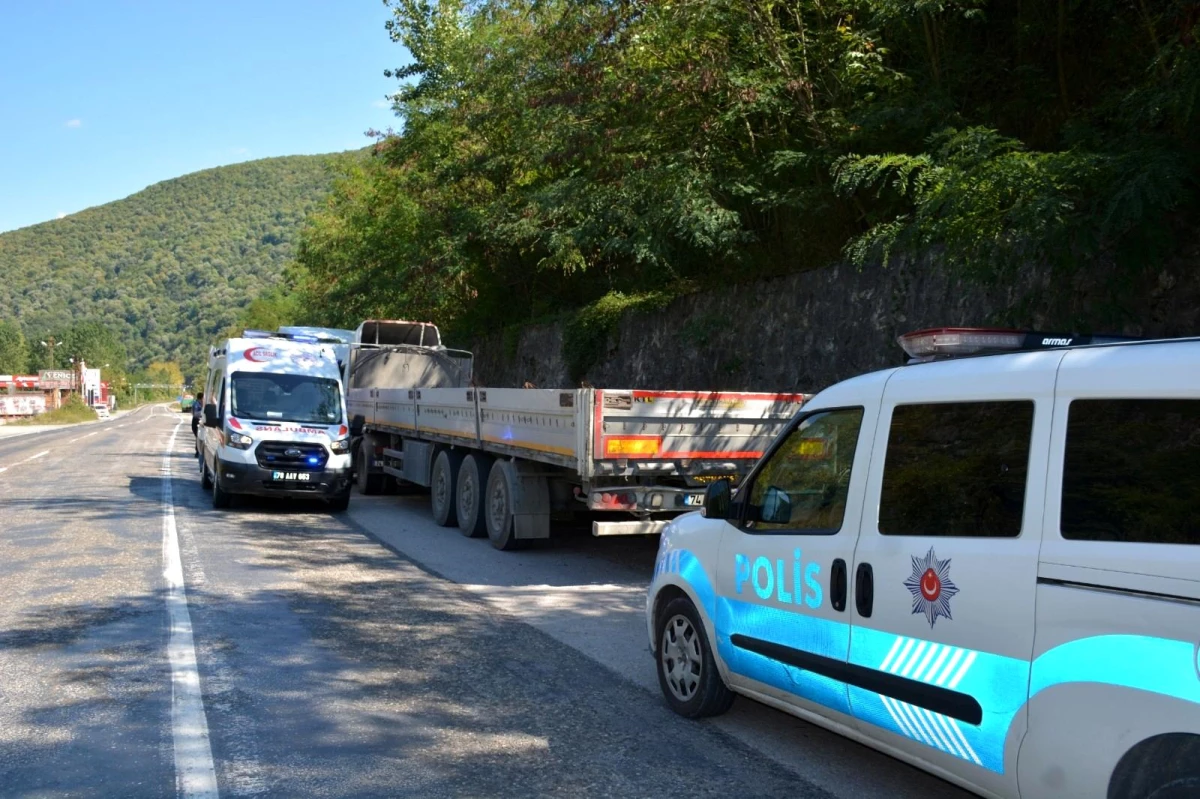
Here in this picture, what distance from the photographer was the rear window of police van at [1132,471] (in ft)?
9.85

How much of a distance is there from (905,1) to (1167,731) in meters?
11.4

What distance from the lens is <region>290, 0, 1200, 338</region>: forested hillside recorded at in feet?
30.5

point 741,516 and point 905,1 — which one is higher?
point 905,1

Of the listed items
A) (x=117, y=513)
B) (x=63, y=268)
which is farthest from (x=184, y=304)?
(x=117, y=513)

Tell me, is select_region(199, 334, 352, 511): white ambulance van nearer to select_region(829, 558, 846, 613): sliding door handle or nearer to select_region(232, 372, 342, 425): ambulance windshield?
select_region(232, 372, 342, 425): ambulance windshield

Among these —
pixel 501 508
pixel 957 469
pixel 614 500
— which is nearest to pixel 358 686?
pixel 957 469

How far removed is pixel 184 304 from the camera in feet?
602

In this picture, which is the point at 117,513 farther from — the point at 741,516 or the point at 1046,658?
the point at 1046,658

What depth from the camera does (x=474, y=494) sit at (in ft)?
39.6

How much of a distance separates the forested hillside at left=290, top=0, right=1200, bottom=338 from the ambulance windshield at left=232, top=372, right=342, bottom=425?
18.2 feet

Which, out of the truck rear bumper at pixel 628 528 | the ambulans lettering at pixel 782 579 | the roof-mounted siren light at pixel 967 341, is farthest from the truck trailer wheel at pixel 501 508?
the roof-mounted siren light at pixel 967 341

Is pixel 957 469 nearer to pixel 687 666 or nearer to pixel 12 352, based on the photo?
pixel 687 666

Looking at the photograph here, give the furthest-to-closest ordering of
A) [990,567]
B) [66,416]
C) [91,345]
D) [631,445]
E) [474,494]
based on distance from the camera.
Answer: [91,345]
[66,416]
[474,494]
[631,445]
[990,567]

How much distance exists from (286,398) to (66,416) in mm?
79057
